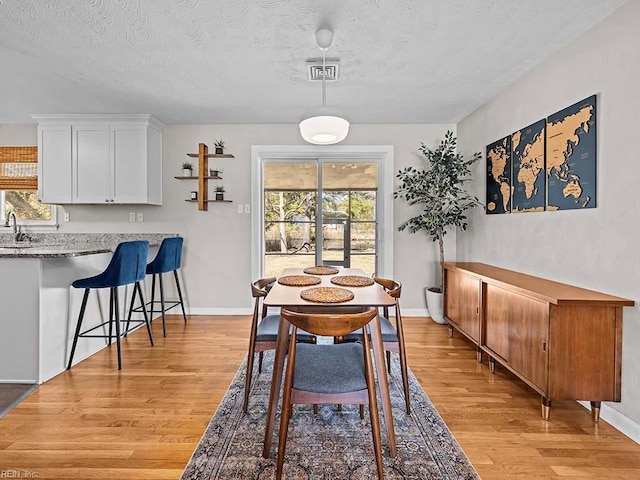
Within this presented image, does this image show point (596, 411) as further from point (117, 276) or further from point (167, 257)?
point (167, 257)

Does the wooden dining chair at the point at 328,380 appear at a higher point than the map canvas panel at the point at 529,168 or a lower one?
lower

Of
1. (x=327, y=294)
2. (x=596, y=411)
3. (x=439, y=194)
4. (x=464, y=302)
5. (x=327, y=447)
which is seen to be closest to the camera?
(x=327, y=447)

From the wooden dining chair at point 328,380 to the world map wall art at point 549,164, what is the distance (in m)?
1.72

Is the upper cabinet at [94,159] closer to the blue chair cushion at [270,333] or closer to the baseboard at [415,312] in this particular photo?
the blue chair cushion at [270,333]

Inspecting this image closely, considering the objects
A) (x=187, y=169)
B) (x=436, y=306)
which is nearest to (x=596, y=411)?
(x=436, y=306)

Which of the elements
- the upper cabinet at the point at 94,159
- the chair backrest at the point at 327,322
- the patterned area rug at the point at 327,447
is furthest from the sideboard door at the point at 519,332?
the upper cabinet at the point at 94,159

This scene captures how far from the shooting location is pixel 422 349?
10.0 feet

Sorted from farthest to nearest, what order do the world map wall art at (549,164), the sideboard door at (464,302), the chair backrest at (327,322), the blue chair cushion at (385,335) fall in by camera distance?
the sideboard door at (464,302)
the world map wall art at (549,164)
the blue chair cushion at (385,335)
the chair backrest at (327,322)

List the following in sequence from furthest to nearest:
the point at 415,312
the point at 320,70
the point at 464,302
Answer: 1. the point at 415,312
2. the point at 464,302
3. the point at 320,70

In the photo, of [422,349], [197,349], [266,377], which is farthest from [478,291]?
[197,349]

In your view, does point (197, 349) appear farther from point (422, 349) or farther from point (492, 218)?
point (492, 218)

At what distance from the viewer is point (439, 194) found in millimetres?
3678

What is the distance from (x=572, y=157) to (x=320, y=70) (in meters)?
1.89

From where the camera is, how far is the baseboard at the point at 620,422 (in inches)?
70.3
